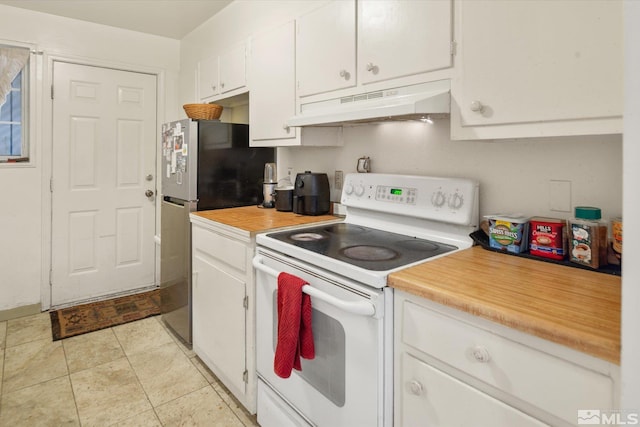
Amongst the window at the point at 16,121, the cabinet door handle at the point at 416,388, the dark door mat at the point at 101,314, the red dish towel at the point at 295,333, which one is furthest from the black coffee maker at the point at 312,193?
the window at the point at 16,121

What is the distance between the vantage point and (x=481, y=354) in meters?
0.87

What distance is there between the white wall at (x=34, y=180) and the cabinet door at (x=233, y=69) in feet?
4.21

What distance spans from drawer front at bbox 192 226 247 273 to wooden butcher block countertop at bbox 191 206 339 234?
0.28ft

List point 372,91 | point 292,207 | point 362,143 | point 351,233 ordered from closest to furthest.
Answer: point 372,91 < point 351,233 < point 362,143 < point 292,207

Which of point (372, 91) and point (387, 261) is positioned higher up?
point (372, 91)

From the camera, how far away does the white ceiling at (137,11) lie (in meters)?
2.72

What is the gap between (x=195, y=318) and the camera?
229cm

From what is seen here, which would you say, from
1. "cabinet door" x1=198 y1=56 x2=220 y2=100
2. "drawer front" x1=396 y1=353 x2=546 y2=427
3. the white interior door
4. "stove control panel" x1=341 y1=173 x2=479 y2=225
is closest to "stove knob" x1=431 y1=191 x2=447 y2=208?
"stove control panel" x1=341 y1=173 x2=479 y2=225

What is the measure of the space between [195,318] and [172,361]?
0.99 feet


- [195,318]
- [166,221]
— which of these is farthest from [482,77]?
[166,221]

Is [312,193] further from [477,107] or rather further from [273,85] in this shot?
[477,107]

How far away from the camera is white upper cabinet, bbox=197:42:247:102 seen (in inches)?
97.3

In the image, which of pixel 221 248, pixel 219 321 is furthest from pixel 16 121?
pixel 219 321

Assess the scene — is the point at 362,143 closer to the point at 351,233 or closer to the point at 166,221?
the point at 351,233
